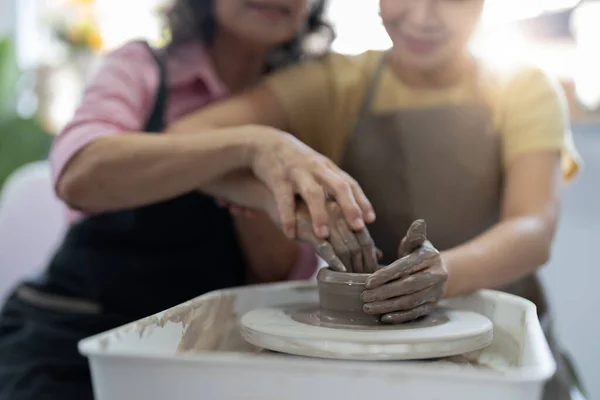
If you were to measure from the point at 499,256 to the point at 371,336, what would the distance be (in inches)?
7.5

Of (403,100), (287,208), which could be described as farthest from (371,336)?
(403,100)

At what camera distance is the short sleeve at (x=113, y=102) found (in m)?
0.75

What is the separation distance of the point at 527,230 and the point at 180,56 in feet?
1.78

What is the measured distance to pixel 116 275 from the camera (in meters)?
0.88

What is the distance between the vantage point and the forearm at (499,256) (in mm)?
608

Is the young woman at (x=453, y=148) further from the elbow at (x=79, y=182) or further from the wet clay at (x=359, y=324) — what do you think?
the elbow at (x=79, y=182)

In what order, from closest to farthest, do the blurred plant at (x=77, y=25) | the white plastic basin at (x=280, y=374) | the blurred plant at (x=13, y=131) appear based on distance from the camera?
the white plastic basin at (x=280, y=374) → the blurred plant at (x=77, y=25) → the blurred plant at (x=13, y=131)

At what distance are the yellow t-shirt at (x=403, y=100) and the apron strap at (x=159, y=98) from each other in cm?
18

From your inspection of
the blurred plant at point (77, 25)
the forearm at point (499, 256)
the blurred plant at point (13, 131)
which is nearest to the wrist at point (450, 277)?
the forearm at point (499, 256)

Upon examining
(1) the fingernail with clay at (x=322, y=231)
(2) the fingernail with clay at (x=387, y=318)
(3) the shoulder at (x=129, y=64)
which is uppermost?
(3) the shoulder at (x=129, y=64)

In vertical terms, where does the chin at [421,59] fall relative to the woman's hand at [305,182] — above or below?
above

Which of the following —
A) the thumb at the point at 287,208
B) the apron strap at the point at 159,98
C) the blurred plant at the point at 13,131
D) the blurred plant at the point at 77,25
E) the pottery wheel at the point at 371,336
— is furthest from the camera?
the blurred plant at the point at 13,131

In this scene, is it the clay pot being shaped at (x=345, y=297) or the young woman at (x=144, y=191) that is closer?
the clay pot being shaped at (x=345, y=297)

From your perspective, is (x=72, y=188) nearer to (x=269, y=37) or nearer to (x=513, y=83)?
(x=269, y=37)
